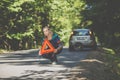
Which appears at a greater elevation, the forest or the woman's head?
the woman's head

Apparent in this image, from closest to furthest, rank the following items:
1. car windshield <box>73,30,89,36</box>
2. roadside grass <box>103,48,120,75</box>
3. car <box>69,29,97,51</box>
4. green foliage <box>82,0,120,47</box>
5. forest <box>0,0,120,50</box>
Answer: roadside grass <box>103,48,120,75</box> → car <box>69,29,97,51</box> → car windshield <box>73,30,89,36</box> → green foliage <box>82,0,120,47</box> → forest <box>0,0,120,50</box>

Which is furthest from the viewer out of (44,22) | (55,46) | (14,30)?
(44,22)

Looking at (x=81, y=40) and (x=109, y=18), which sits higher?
(x=109, y=18)

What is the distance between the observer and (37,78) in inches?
502

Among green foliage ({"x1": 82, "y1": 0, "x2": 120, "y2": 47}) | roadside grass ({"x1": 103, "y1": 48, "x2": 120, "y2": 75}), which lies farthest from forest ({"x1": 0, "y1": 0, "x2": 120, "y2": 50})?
roadside grass ({"x1": 103, "y1": 48, "x2": 120, "y2": 75})

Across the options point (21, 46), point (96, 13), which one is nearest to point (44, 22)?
point (21, 46)

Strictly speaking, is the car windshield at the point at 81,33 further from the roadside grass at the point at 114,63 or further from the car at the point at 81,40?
the roadside grass at the point at 114,63

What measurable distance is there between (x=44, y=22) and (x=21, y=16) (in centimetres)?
1605

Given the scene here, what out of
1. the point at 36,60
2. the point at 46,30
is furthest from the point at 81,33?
the point at 46,30

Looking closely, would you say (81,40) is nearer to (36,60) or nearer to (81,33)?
(81,33)

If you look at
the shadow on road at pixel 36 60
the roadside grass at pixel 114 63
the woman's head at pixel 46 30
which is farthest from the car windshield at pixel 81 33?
the woman's head at pixel 46 30

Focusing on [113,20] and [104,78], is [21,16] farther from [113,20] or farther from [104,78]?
[104,78]

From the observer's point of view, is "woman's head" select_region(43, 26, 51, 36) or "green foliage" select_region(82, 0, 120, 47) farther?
"green foliage" select_region(82, 0, 120, 47)

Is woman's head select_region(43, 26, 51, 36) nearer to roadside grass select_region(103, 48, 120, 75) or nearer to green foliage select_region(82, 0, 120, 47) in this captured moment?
roadside grass select_region(103, 48, 120, 75)
